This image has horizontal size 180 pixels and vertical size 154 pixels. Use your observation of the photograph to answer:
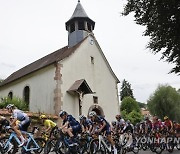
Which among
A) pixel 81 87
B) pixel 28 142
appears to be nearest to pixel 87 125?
pixel 28 142

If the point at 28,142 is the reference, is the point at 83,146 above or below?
below

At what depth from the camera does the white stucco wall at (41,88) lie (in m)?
24.5

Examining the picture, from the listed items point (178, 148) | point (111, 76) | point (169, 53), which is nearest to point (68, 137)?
point (169, 53)

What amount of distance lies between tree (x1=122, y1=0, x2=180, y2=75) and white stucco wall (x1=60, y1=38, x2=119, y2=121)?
43.7 ft

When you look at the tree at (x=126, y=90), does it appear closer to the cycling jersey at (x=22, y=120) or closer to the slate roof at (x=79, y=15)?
the slate roof at (x=79, y=15)

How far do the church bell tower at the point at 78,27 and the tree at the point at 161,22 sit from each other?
1761cm

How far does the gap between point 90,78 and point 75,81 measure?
6.68 feet

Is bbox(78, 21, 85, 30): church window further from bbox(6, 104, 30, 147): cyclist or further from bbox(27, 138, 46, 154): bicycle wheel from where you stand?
bbox(27, 138, 46, 154): bicycle wheel

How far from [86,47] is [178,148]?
14671mm

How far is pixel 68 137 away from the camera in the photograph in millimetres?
10969

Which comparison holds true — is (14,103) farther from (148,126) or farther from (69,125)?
(69,125)

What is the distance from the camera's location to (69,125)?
1117 cm

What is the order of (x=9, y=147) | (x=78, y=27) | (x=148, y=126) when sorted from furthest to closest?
(x=78, y=27), (x=148, y=126), (x=9, y=147)

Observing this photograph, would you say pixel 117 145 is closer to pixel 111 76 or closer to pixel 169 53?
pixel 169 53
